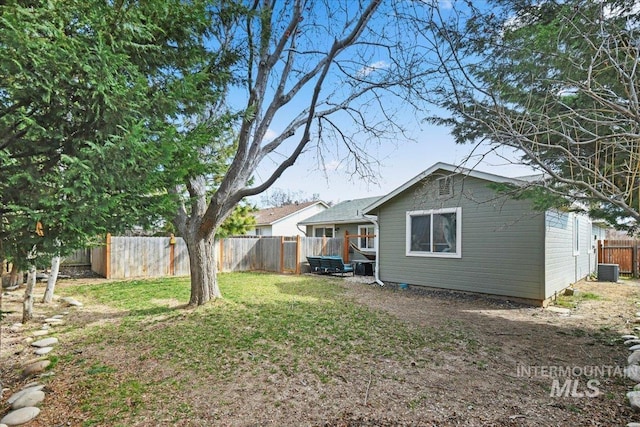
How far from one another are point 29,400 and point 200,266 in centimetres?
362

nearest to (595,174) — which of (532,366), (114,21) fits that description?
(532,366)

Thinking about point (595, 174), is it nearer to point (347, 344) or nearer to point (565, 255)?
point (347, 344)

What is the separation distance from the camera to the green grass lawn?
3344 mm

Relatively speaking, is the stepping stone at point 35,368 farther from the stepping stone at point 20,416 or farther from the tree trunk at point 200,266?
the tree trunk at point 200,266

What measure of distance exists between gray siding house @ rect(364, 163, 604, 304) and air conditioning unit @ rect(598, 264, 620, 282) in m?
1.54

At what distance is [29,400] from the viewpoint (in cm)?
307

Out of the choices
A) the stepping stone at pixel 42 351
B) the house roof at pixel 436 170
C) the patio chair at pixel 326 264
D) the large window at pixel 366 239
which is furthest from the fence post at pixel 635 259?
the stepping stone at pixel 42 351

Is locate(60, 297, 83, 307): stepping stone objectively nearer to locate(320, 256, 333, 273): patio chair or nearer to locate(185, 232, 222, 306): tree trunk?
locate(185, 232, 222, 306): tree trunk

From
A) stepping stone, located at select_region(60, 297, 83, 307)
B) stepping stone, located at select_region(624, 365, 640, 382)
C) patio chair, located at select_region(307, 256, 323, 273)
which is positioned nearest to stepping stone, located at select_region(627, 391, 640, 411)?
stepping stone, located at select_region(624, 365, 640, 382)

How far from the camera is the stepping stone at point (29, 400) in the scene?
9.87ft

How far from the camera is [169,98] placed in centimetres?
319

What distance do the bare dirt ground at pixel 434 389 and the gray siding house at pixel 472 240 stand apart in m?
2.35

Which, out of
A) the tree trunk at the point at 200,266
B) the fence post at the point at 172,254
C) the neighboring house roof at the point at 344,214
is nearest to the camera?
the tree trunk at the point at 200,266

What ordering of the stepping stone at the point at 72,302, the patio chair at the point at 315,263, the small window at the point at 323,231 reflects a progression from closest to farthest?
the stepping stone at the point at 72,302 → the patio chair at the point at 315,263 → the small window at the point at 323,231
